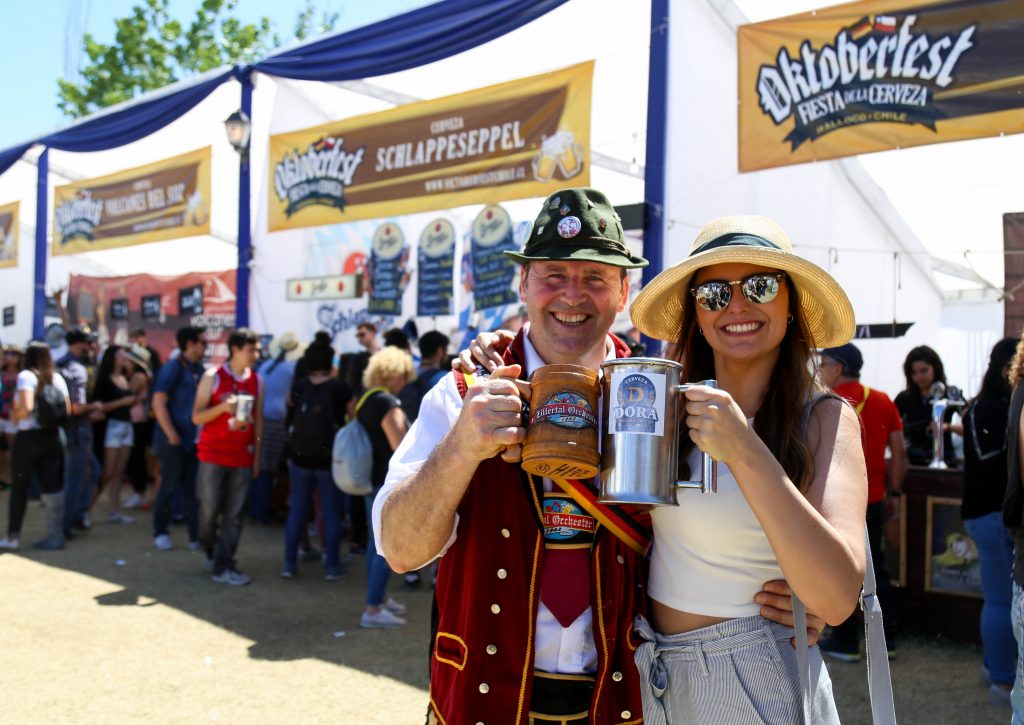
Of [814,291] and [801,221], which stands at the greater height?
[801,221]

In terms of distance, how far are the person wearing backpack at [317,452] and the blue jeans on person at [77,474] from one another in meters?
2.68

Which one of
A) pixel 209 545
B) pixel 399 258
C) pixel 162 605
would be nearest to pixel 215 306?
pixel 399 258

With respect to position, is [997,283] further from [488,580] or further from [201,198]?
[201,198]

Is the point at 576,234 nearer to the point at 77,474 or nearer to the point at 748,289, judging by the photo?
the point at 748,289

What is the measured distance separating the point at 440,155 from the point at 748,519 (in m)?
6.55

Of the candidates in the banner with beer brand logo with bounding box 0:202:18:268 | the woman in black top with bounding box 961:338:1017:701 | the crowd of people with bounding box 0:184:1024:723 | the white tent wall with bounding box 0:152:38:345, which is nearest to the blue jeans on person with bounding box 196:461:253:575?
the woman in black top with bounding box 961:338:1017:701

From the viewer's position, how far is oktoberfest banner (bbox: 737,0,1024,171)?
502 centimetres

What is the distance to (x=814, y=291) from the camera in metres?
1.83

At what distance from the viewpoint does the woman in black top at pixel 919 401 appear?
6480 mm

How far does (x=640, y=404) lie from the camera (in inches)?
60.1

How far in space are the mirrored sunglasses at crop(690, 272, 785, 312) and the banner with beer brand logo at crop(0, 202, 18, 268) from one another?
1547cm

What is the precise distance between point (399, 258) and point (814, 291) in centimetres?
878

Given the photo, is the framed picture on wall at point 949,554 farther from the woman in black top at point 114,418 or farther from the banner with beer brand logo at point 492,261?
the woman in black top at point 114,418

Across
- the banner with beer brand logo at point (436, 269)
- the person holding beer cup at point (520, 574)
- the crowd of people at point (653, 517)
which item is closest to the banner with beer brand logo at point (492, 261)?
the banner with beer brand logo at point (436, 269)
